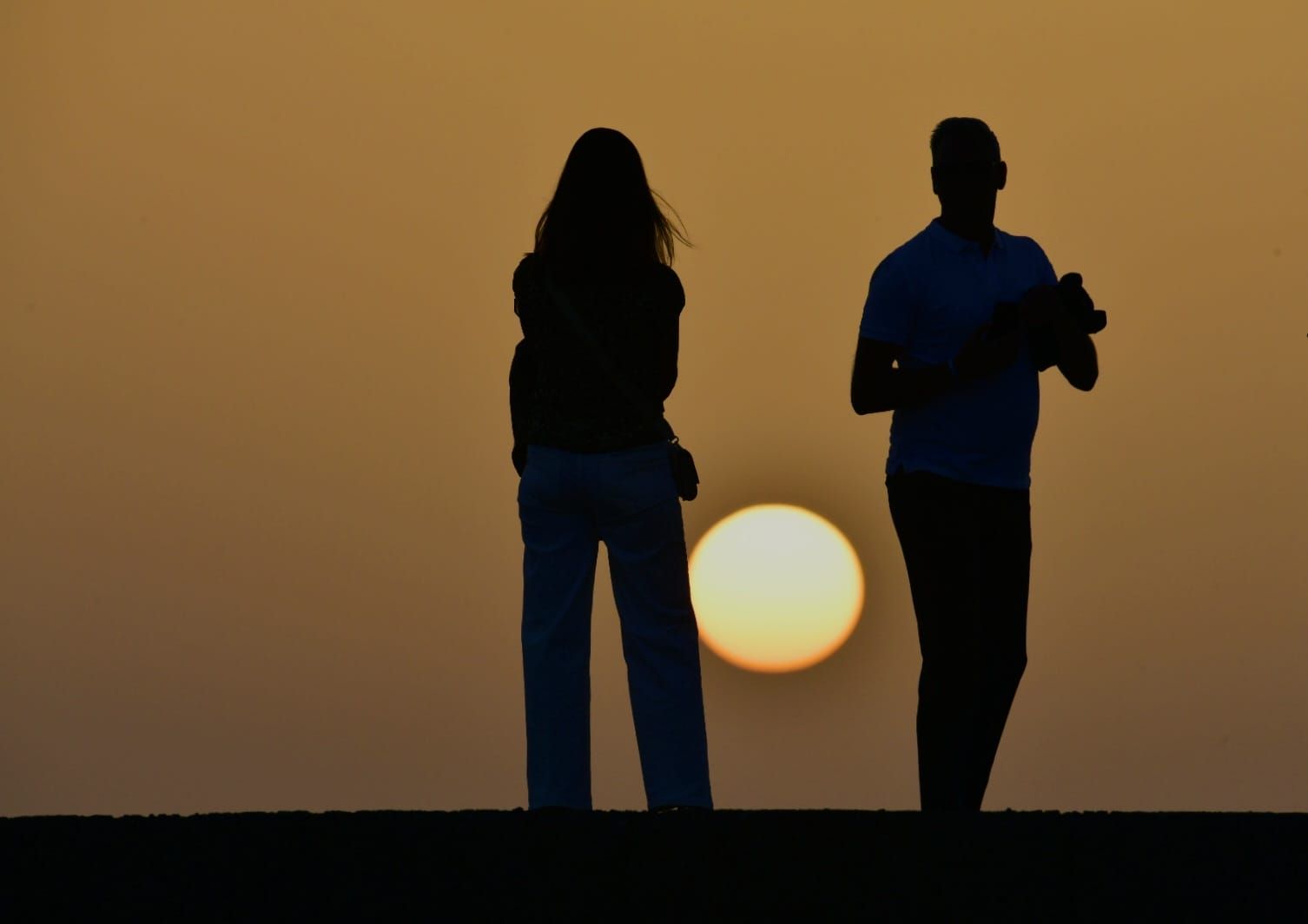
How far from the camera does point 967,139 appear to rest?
18.7ft

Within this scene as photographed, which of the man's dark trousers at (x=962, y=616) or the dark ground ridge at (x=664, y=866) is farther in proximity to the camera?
the man's dark trousers at (x=962, y=616)

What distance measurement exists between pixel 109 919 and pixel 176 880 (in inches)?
8.8

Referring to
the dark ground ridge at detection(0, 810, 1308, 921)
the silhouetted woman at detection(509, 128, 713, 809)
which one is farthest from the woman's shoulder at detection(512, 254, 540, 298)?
the dark ground ridge at detection(0, 810, 1308, 921)

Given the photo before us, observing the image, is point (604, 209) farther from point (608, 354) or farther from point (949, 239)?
point (949, 239)

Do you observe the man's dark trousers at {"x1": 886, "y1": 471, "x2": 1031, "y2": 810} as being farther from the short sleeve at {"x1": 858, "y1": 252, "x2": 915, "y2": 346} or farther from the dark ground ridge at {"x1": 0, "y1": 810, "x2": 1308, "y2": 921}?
the dark ground ridge at {"x1": 0, "y1": 810, "x2": 1308, "y2": 921}

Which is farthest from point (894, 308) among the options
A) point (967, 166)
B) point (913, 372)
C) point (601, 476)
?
point (601, 476)

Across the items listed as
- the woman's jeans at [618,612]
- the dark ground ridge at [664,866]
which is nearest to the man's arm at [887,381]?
the woman's jeans at [618,612]

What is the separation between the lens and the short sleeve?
5680mm

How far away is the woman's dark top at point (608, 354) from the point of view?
18.4ft

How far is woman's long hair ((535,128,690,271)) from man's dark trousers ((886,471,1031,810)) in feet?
3.13

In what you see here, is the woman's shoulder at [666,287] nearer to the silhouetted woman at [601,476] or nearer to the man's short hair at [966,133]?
the silhouetted woman at [601,476]

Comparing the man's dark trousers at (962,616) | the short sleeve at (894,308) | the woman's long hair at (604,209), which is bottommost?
the man's dark trousers at (962,616)

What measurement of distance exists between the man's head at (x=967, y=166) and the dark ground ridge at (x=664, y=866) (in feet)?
6.67

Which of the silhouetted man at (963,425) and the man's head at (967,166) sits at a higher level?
the man's head at (967,166)
